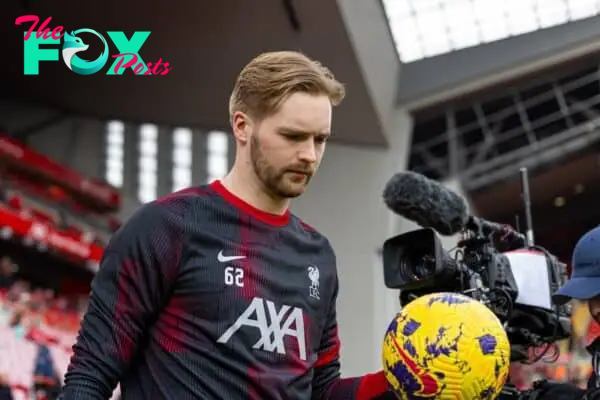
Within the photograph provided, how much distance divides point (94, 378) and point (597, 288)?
4.81 feet

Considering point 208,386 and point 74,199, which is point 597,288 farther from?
point 74,199

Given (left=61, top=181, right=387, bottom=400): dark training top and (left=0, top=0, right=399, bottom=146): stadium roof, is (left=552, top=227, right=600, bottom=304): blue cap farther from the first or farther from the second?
(left=0, top=0, right=399, bottom=146): stadium roof

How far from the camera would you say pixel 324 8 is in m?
19.8

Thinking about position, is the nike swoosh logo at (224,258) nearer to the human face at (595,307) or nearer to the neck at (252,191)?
the neck at (252,191)

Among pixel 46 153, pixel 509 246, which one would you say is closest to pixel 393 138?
pixel 46 153

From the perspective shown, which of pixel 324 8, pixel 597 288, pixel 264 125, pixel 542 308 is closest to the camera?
pixel 264 125

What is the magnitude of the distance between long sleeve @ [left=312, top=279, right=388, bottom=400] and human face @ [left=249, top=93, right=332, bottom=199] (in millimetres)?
425

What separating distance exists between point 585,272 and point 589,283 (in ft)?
0.21

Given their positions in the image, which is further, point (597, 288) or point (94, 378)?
point (597, 288)

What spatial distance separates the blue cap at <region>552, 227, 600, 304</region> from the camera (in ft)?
9.44

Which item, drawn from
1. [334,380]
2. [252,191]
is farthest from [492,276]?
[252,191]

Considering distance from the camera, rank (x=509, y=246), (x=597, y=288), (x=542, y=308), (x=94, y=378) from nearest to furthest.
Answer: (x=94, y=378) → (x=597, y=288) → (x=542, y=308) → (x=509, y=246)

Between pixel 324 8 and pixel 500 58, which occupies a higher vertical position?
pixel 324 8

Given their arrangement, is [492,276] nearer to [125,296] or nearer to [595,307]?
[595,307]
